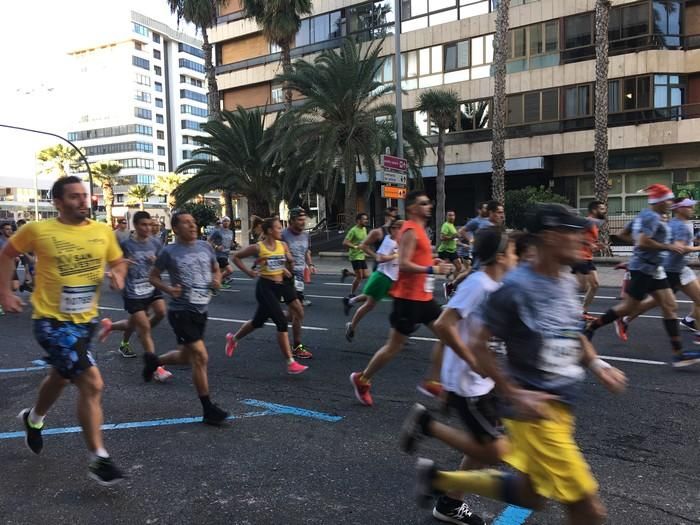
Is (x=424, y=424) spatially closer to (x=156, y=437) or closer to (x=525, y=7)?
(x=156, y=437)

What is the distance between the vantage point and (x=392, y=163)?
16.7 m

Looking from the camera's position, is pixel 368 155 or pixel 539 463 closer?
pixel 539 463

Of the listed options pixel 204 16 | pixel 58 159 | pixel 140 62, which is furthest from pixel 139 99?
pixel 204 16

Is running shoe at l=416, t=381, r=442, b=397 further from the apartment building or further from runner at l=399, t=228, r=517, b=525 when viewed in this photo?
the apartment building

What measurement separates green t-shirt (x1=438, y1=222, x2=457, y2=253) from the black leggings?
710 cm

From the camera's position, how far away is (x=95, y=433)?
3553mm

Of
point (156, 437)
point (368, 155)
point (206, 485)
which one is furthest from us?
point (368, 155)

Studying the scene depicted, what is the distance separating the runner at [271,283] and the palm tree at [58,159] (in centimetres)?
6368

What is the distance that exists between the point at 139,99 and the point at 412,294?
333ft

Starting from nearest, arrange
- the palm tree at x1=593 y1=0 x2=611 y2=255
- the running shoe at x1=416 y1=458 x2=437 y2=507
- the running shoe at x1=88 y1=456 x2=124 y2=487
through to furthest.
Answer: the running shoe at x1=416 y1=458 x2=437 y2=507
the running shoe at x1=88 y1=456 x2=124 y2=487
the palm tree at x1=593 y1=0 x2=611 y2=255

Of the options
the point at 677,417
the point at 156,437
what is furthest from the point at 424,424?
the point at 677,417

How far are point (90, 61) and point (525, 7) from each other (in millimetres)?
94904

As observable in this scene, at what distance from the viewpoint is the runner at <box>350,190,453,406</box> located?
4.73 m

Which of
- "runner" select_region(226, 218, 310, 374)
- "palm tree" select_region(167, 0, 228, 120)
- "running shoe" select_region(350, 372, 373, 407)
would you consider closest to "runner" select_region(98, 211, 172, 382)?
"runner" select_region(226, 218, 310, 374)
